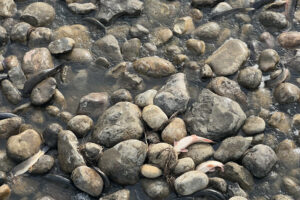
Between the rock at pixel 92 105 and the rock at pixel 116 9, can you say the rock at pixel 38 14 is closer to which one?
the rock at pixel 116 9

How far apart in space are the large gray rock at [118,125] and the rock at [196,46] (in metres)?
→ 2.00

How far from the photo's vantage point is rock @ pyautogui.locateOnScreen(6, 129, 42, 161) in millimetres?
5934

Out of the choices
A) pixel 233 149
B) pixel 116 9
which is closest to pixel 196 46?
pixel 116 9

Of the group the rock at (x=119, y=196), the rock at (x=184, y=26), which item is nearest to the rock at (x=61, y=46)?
the rock at (x=184, y=26)

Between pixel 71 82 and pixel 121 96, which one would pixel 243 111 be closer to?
pixel 121 96

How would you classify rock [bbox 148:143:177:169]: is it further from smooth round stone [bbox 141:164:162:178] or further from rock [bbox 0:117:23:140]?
rock [bbox 0:117:23:140]

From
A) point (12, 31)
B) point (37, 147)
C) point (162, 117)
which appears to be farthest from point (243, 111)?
point (12, 31)

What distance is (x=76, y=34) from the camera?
307 inches

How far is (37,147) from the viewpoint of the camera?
6.12m

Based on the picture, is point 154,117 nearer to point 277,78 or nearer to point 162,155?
point 162,155

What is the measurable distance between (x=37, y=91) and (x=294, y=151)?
179 inches

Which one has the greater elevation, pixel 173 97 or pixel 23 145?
pixel 173 97

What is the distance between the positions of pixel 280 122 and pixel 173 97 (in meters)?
1.94

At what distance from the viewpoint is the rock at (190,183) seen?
5656mm
